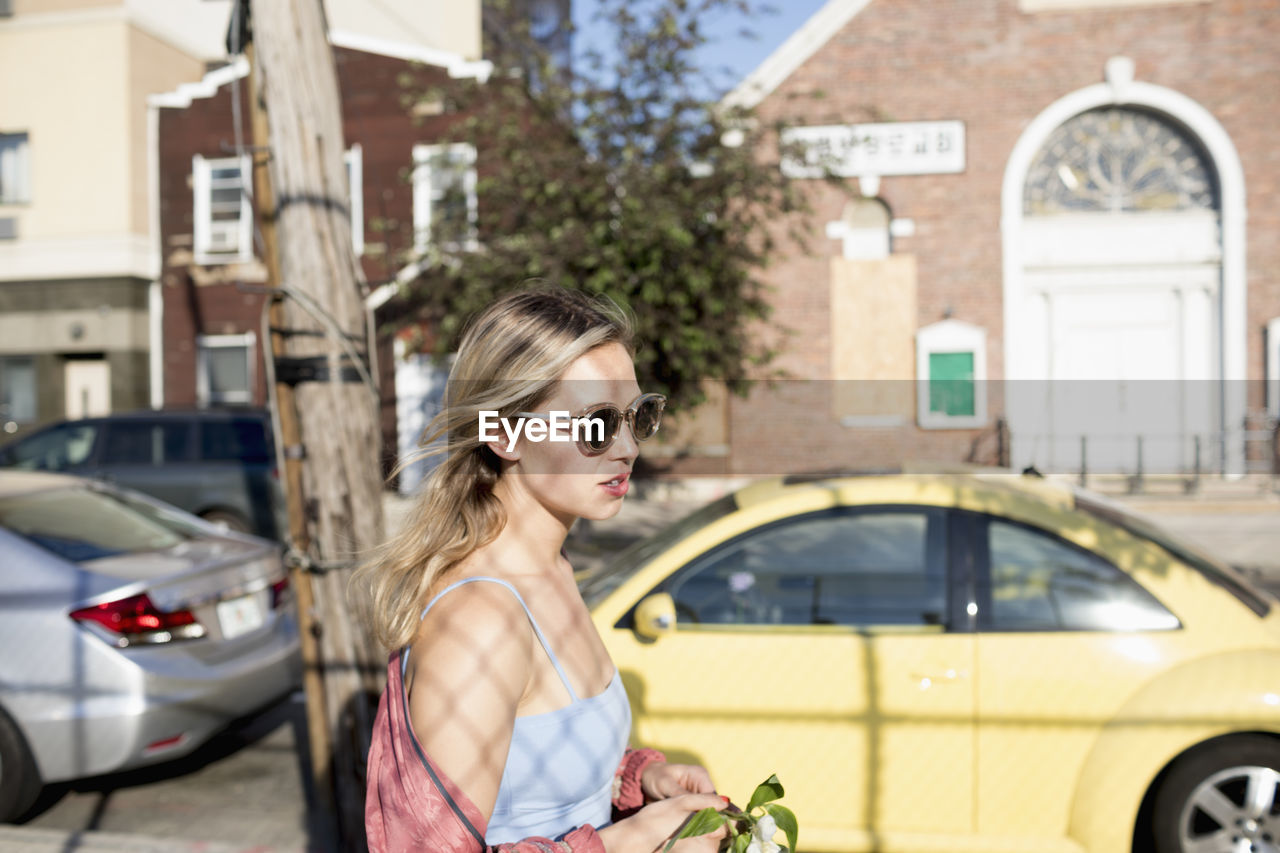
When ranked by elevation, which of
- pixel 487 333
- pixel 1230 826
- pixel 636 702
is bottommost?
pixel 1230 826

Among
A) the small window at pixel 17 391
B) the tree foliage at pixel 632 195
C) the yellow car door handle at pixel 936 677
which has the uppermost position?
the tree foliage at pixel 632 195

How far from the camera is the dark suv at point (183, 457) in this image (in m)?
10.7

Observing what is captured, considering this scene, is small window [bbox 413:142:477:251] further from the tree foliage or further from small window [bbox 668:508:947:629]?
small window [bbox 668:508:947:629]

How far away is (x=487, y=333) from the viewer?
156 cm

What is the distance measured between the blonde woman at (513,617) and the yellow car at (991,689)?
1786mm

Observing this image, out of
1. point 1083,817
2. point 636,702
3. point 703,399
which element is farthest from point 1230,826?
point 703,399

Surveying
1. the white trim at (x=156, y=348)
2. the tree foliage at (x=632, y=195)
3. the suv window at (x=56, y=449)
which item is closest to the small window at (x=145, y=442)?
the suv window at (x=56, y=449)

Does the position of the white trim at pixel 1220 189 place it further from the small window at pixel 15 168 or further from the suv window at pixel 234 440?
the small window at pixel 15 168

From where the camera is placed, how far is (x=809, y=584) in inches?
168

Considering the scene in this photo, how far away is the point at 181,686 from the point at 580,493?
3.56 metres

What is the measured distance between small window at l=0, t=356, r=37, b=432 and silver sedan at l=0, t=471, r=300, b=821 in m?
17.2

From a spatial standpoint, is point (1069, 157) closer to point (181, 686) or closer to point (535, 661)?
point (181, 686)

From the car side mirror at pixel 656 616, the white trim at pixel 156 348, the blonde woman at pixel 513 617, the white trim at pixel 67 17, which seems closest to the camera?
the blonde woman at pixel 513 617

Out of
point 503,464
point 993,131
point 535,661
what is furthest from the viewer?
point 993,131
